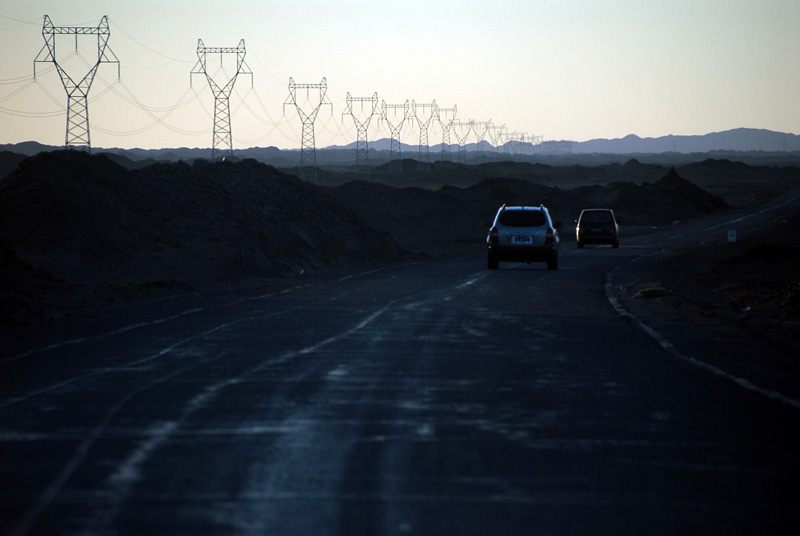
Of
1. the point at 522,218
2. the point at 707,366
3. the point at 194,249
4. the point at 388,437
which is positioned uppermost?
the point at 522,218

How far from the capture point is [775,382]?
10.6 m

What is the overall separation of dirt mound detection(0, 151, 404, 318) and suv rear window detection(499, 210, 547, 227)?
27.9 ft

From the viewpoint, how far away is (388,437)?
7832 millimetres

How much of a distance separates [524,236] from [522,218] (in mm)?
608

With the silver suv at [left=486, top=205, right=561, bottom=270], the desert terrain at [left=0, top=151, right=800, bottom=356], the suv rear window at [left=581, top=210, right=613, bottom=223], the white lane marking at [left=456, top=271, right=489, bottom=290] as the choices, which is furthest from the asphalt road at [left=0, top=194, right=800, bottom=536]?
the suv rear window at [left=581, top=210, right=613, bottom=223]

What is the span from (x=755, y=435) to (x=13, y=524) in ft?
17.9

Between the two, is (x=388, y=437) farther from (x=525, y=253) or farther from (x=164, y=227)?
(x=164, y=227)

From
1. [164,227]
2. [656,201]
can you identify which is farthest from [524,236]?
[656,201]

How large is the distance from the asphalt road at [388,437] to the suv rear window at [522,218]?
Result: 48.7ft

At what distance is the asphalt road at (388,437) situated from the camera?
5.75 meters

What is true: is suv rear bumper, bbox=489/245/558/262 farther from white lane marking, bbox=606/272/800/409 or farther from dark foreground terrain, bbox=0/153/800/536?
white lane marking, bbox=606/272/800/409

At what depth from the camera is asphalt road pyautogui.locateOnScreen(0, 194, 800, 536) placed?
575 centimetres

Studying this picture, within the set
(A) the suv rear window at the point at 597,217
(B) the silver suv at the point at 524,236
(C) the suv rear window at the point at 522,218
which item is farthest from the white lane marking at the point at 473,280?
(A) the suv rear window at the point at 597,217

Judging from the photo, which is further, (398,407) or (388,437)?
(398,407)
